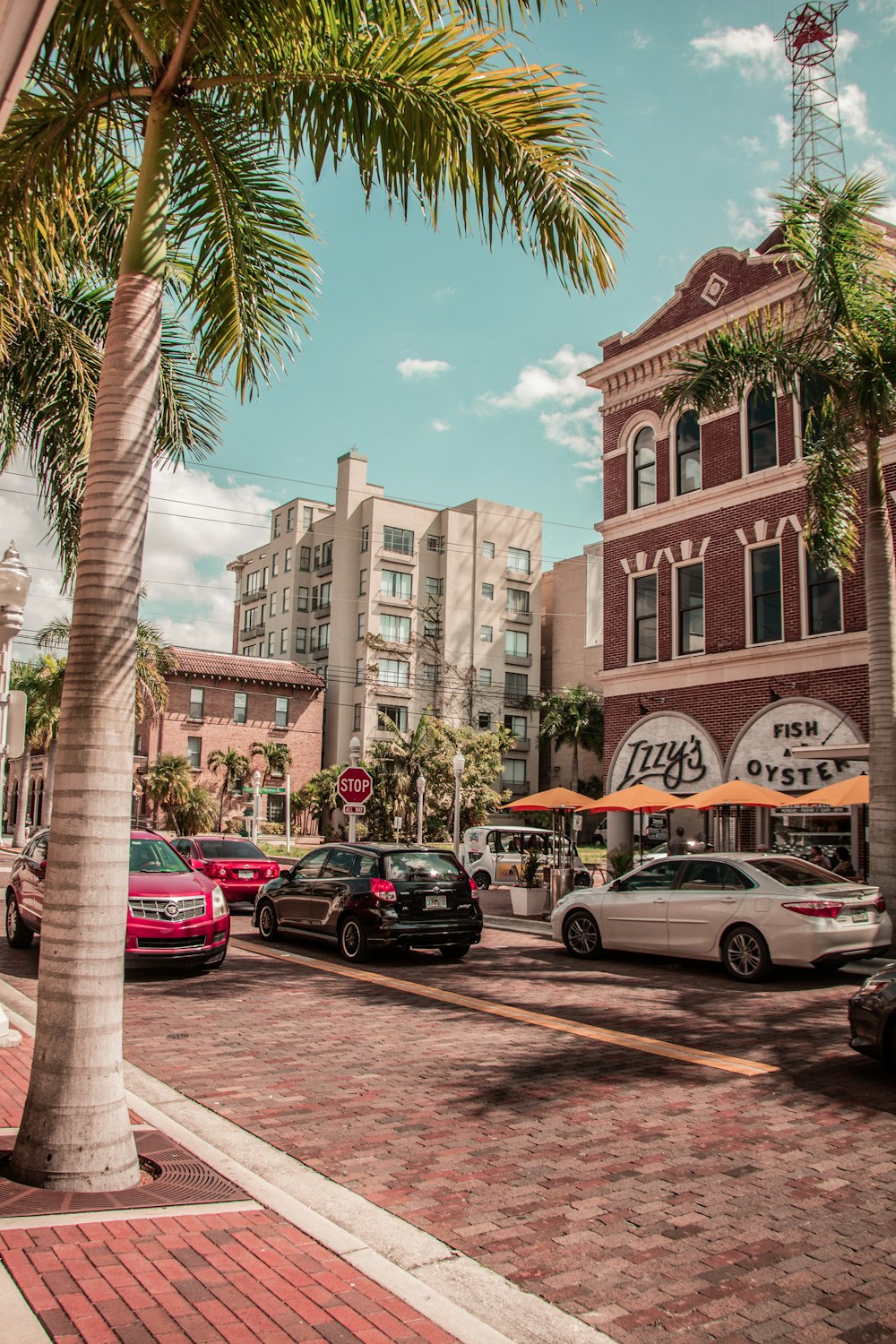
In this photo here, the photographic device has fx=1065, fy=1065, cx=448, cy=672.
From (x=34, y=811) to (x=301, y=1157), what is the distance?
68487mm

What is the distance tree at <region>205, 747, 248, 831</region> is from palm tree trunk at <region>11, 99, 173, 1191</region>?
52.1 meters

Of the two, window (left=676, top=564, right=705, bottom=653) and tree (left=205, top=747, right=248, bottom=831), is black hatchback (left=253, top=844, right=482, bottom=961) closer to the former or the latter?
window (left=676, top=564, right=705, bottom=653)

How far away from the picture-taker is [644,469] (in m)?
26.1

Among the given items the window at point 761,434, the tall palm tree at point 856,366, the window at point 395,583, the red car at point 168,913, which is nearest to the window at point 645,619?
the window at point 761,434

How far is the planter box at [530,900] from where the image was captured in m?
21.0

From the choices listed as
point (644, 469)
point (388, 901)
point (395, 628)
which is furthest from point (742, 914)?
point (395, 628)

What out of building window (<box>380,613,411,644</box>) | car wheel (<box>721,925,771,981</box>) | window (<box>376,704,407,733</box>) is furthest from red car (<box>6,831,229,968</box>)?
building window (<box>380,613,411,644</box>)

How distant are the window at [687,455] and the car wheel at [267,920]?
14.1 metres

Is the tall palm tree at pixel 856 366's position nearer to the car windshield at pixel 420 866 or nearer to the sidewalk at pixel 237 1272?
the car windshield at pixel 420 866

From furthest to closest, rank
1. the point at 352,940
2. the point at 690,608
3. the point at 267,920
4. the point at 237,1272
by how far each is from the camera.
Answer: the point at 690,608 < the point at 267,920 < the point at 352,940 < the point at 237,1272

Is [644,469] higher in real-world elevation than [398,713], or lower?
higher

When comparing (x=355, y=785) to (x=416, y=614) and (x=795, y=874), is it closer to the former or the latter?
(x=795, y=874)

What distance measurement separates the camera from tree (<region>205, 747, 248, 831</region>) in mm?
56469

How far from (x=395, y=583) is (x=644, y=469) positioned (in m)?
37.8
